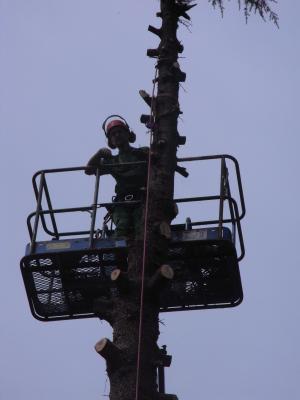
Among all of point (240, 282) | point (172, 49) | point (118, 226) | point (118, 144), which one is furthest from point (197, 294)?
point (172, 49)

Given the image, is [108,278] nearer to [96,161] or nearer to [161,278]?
[96,161]

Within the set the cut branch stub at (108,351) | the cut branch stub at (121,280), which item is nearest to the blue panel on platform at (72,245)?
the cut branch stub at (121,280)

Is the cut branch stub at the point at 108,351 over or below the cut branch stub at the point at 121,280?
below

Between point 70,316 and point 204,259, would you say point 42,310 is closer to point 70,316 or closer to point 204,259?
point 70,316

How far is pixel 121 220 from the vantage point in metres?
9.33

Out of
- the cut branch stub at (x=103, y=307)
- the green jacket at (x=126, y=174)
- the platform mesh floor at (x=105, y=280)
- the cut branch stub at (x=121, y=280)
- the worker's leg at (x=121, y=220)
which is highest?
the green jacket at (x=126, y=174)

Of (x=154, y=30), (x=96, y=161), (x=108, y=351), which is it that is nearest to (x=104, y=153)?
(x=96, y=161)

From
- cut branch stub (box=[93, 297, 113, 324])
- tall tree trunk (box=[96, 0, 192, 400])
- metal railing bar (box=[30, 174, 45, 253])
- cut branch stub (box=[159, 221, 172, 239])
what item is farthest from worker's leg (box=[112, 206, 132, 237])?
cut branch stub (box=[93, 297, 113, 324])

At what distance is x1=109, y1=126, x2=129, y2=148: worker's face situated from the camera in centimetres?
1000

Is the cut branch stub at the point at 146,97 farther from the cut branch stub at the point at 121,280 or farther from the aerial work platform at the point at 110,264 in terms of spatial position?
the cut branch stub at the point at 121,280

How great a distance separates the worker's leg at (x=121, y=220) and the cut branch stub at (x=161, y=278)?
190 cm

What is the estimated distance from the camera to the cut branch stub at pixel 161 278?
23.5 ft

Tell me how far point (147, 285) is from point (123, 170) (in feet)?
8.63

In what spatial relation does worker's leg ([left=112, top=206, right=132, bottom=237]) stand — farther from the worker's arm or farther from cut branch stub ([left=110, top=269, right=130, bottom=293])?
cut branch stub ([left=110, top=269, right=130, bottom=293])
